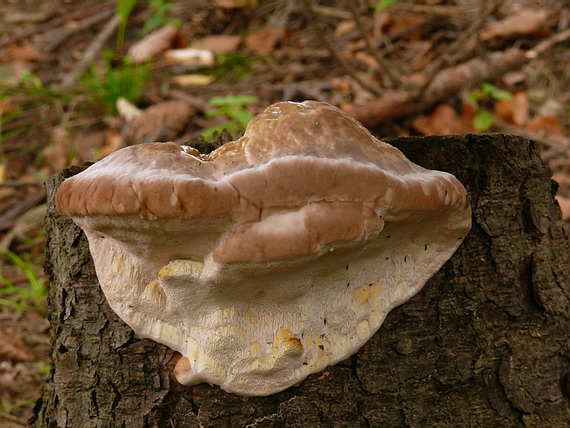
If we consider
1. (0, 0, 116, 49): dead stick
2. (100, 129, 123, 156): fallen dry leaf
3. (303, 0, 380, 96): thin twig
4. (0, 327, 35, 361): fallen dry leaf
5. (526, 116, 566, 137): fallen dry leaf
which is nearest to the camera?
(0, 327, 35, 361): fallen dry leaf

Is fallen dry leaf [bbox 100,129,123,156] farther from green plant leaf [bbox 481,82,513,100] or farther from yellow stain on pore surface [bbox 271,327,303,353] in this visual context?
yellow stain on pore surface [bbox 271,327,303,353]

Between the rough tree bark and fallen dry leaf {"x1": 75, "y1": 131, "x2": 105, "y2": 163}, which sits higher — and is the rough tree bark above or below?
above

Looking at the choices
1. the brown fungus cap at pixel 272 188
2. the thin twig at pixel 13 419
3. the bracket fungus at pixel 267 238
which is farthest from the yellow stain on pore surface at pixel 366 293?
the thin twig at pixel 13 419

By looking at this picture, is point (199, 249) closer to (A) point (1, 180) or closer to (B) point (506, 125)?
(B) point (506, 125)

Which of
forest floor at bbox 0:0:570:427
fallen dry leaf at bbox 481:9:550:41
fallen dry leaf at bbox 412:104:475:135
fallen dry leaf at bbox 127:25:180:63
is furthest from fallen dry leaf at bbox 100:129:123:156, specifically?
fallen dry leaf at bbox 481:9:550:41

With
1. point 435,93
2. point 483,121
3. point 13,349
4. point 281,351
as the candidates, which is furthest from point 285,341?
point 483,121

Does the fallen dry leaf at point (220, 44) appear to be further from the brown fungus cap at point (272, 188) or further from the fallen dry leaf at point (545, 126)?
the brown fungus cap at point (272, 188)

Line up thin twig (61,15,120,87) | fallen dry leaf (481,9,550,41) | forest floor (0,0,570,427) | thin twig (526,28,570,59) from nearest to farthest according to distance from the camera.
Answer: forest floor (0,0,570,427)
thin twig (526,28,570,59)
fallen dry leaf (481,9,550,41)
thin twig (61,15,120,87)

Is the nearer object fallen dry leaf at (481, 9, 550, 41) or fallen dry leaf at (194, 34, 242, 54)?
fallen dry leaf at (481, 9, 550, 41)
